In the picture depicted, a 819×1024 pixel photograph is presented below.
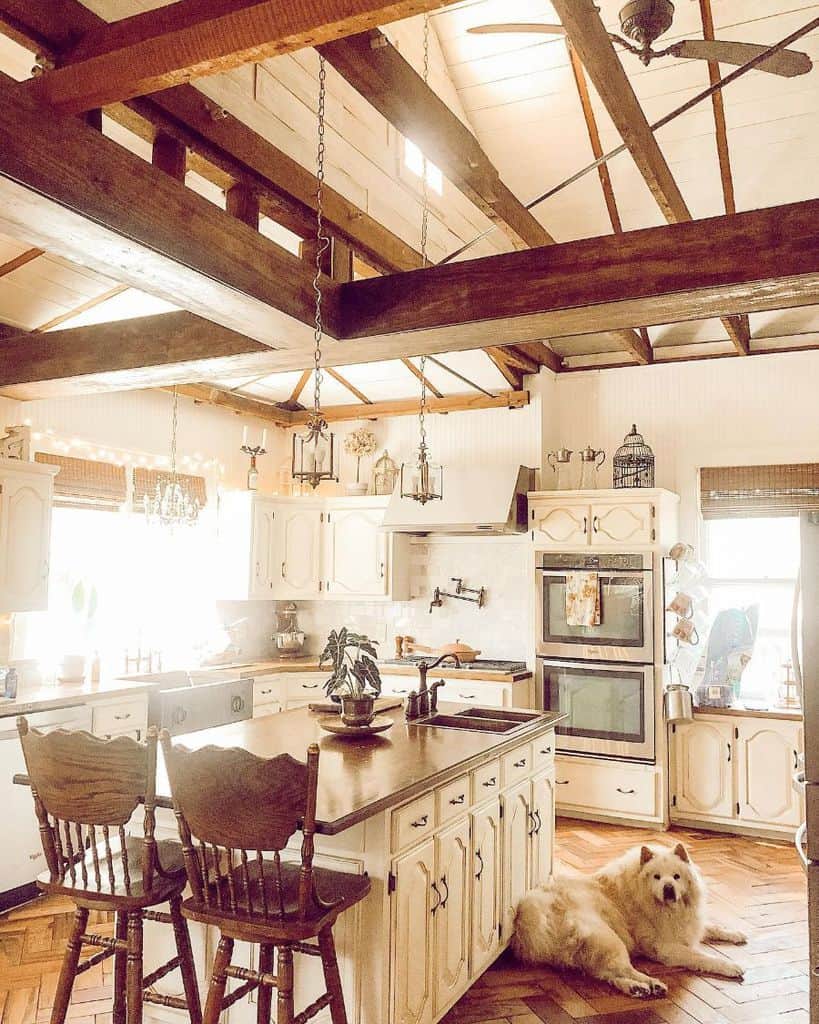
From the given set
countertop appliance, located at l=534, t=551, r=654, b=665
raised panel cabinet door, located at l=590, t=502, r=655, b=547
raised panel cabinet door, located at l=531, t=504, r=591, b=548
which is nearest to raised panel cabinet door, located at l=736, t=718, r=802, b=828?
countertop appliance, located at l=534, t=551, r=654, b=665

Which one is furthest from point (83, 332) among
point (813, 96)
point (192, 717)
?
point (813, 96)

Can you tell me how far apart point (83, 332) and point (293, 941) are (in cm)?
276

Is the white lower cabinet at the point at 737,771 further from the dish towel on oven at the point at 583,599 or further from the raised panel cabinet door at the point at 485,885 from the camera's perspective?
the raised panel cabinet door at the point at 485,885

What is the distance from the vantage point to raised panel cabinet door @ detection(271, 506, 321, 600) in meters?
6.58

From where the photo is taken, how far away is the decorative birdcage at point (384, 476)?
6766 mm

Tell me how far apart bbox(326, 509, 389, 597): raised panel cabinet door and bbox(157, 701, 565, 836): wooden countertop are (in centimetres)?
251

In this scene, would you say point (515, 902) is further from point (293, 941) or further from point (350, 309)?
point (350, 309)

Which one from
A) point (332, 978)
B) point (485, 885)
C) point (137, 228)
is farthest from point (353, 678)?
point (137, 228)

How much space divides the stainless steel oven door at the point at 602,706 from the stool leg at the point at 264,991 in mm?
3454

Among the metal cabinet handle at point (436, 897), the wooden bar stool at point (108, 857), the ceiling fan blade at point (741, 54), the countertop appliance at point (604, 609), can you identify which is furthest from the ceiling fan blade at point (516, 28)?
the countertop appliance at point (604, 609)

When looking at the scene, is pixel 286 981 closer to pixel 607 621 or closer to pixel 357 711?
pixel 357 711

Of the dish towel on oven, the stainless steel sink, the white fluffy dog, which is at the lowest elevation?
the white fluffy dog

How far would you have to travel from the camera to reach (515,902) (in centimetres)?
354

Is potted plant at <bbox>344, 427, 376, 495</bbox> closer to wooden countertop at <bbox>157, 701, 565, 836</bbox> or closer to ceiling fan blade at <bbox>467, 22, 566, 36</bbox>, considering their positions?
wooden countertop at <bbox>157, 701, 565, 836</bbox>
